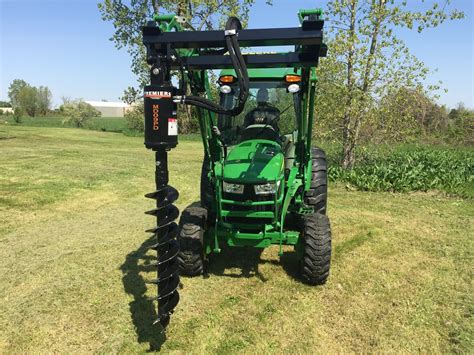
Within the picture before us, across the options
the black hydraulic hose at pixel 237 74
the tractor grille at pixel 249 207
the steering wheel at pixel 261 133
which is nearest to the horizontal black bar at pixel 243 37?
the black hydraulic hose at pixel 237 74

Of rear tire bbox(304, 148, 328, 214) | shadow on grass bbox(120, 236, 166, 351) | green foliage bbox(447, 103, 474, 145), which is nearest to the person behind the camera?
shadow on grass bbox(120, 236, 166, 351)

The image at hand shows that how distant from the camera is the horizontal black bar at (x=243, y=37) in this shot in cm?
305

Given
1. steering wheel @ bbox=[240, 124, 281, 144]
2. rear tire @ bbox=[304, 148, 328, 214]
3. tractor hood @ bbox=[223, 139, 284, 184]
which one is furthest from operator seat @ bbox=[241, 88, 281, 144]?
rear tire @ bbox=[304, 148, 328, 214]

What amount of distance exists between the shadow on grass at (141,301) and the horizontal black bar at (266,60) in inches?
86.3

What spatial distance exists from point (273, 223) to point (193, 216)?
899 mm

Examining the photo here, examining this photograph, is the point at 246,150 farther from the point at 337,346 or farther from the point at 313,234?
the point at 337,346

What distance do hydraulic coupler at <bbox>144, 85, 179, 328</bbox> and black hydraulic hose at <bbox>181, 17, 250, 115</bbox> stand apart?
189 mm

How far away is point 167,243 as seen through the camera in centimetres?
328

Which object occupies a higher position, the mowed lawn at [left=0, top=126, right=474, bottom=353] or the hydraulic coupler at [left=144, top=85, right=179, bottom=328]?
the hydraulic coupler at [left=144, top=85, right=179, bottom=328]

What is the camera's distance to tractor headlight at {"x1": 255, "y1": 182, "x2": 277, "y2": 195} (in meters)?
4.08

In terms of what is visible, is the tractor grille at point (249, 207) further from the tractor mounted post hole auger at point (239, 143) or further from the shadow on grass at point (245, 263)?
the shadow on grass at point (245, 263)

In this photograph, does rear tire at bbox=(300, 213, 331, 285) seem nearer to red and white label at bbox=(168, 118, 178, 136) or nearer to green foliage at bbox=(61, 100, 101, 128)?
red and white label at bbox=(168, 118, 178, 136)

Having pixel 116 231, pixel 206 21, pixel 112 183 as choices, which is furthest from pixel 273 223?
pixel 206 21

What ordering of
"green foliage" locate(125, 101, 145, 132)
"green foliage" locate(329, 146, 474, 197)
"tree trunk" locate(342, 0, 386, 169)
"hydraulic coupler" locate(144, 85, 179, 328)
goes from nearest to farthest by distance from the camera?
"hydraulic coupler" locate(144, 85, 179, 328) < "green foliage" locate(329, 146, 474, 197) < "tree trunk" locate(342, 0, 386, 169) < "green foliage" locate(125, 101, 145, 132)
